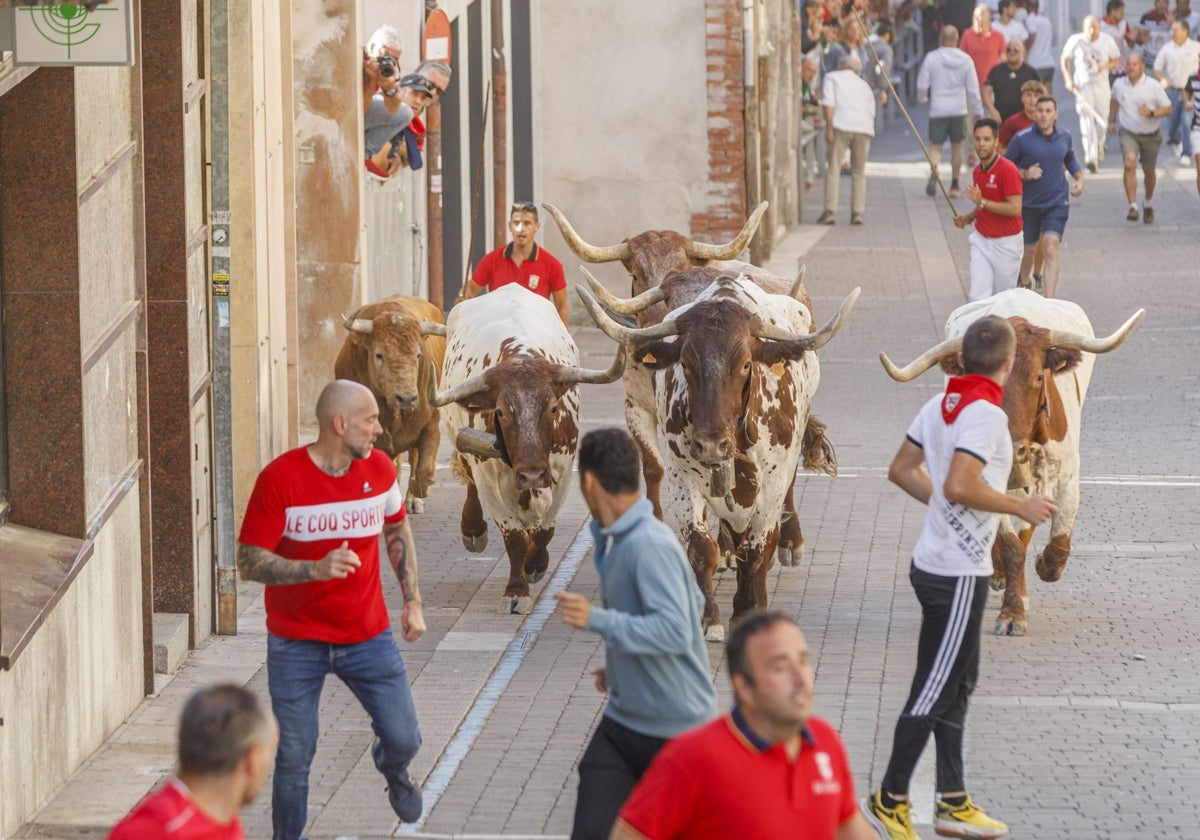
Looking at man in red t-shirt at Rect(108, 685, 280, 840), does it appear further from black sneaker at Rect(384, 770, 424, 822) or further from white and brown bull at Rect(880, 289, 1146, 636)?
white and brown bull at Rect(880, 289, 1146, 636)

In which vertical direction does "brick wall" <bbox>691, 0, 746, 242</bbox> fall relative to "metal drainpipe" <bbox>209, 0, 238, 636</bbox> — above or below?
above

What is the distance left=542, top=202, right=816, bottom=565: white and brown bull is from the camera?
12.6 m

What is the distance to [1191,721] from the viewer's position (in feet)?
31.4

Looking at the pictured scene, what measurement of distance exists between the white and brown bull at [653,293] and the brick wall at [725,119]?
8.62 metres

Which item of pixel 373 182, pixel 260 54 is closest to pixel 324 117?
pixel 373 182

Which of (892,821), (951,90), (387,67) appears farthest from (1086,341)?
(951,90)

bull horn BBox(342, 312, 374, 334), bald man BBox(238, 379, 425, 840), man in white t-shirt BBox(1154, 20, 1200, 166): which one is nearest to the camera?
bald man BBox(238, 379, 425, 840)

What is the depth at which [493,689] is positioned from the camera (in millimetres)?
10203

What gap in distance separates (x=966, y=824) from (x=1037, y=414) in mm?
3305

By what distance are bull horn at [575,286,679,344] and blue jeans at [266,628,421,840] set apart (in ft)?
12.0

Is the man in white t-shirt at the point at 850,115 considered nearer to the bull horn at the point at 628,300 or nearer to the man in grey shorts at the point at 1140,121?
the man in grey shorts at the point at 1140,121

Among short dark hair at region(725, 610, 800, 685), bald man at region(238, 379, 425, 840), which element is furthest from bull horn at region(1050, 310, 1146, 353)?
short dark hair at region(725, 610, 800, 685)

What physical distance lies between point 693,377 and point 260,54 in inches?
135

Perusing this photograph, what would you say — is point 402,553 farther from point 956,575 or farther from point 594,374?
point 594,374
